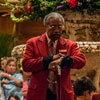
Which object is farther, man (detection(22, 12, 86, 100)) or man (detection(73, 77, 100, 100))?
man (detection(73, 77, 100, 100))

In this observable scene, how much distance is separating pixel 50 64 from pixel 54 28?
0.88 feet

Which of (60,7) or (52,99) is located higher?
(60,7)

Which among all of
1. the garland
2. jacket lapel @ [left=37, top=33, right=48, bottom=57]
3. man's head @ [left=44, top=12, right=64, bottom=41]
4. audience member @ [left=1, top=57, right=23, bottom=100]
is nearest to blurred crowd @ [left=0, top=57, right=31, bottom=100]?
audience member @ [left=1, top=57, right=23, bottom=100]

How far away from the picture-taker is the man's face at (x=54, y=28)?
7.70 feet

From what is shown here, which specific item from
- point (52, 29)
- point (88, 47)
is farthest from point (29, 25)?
point (52, 29)

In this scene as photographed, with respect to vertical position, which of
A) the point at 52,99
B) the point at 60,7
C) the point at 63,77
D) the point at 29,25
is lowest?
the point at 29,25

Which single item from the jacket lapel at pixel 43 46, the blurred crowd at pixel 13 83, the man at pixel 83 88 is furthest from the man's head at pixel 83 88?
the blurred crowd at pixel 13 83

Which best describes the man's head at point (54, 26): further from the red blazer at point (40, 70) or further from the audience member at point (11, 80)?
the audience member at point (11, 80)

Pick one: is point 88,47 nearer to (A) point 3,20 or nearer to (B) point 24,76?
(B) point 24,76

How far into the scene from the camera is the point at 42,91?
2330 millimetres

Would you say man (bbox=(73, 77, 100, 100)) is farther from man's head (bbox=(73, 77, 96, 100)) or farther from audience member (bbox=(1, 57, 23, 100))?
audience member (bbox=(1, 57, 23, 100))

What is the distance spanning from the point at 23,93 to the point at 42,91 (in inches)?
54.5

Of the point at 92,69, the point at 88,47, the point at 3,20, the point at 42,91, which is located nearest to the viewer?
the point at 42,91

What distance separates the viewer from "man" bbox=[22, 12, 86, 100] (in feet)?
7.58
